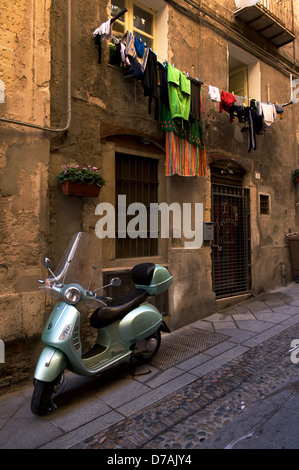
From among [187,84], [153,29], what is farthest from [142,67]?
[153,29]

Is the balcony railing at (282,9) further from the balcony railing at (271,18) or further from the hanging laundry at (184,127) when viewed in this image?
the hanging laundry at (184,127)

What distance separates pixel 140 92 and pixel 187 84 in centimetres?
83

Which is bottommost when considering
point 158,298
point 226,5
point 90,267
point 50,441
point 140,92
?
point 50,441

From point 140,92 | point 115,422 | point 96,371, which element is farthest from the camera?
point 140,92

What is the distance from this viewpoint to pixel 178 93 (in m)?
5.12

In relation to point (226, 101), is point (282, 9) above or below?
above

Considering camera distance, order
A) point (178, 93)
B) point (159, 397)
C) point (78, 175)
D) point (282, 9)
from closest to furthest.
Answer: point (159, 397), point (78, 175), point (178, 93), point (282, 9)

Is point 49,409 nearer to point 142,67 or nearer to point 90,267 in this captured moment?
point 90,267

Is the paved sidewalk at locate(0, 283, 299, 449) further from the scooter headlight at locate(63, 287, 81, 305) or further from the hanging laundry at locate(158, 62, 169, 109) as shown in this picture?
the hanging laundry at locate(158, 62, 169, 109)

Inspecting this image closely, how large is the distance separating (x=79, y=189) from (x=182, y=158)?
7.34ft

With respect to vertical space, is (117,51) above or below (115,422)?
above

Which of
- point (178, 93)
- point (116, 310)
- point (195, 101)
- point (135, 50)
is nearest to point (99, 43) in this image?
point (135, 50)

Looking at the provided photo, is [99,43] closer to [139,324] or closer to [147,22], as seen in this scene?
[147,22]
